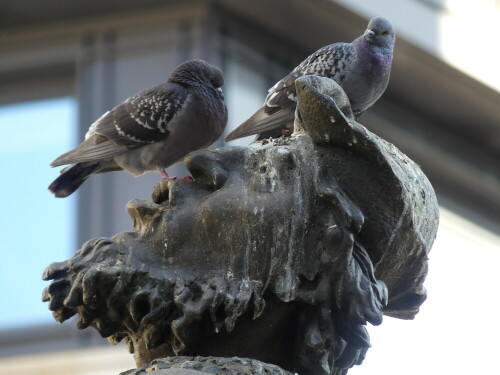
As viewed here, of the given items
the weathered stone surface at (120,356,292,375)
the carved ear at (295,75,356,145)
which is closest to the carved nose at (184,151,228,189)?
the carved ear at (295,75,356,145)

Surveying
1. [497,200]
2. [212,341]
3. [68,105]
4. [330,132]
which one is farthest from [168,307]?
[497,200]

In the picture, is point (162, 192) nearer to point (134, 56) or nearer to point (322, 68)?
point (322, 68)

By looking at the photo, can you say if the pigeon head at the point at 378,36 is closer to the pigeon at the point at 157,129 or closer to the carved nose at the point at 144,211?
the pigeon at the point at 157,129

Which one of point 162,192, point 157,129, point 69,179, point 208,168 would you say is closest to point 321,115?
point 208,168

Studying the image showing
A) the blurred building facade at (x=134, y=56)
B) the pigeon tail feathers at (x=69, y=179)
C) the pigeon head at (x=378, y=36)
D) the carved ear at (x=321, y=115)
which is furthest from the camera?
the blurred building facade at (x=134, y=56)

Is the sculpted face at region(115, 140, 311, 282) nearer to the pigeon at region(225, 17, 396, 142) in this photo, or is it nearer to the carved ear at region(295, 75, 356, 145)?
the carved ear at region(295, 75, 356, 145)

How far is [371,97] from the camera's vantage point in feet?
28.6

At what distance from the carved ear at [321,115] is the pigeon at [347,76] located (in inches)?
166

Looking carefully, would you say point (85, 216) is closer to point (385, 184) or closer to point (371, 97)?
point (371, 97)

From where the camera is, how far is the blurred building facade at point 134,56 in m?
18.2

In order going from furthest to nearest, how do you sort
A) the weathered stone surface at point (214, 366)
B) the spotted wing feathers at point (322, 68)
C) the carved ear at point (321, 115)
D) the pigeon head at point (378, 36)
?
1. the pigeon head at point (378, 36)
2. the spotted wing feathers at point (322, 68)
3. the carved ear at point (321, 115)
4. the weathered stone surface at point (214, 366)

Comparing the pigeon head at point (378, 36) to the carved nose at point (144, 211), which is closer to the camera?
the carved nose at point (144, 211)

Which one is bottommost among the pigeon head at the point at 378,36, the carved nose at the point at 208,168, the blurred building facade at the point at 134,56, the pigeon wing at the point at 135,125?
the blurred building facade at the point at 134,56

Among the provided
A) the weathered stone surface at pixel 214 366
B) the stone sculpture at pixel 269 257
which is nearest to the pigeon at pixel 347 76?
the stone sculpture at pixel 269 257
